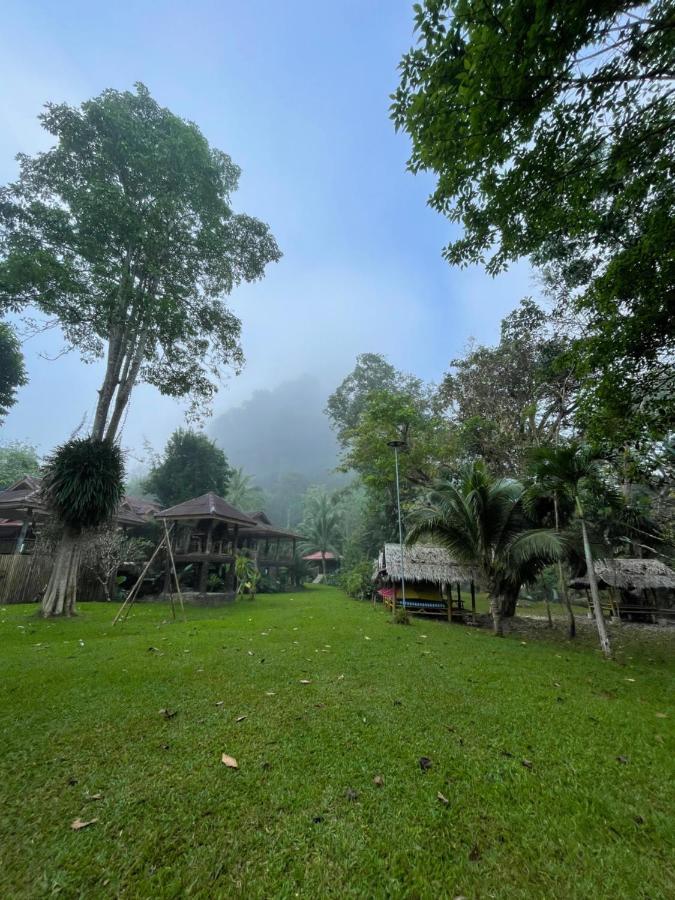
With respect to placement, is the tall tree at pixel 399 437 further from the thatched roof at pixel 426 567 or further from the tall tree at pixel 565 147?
the tall tree at pixel 565 147

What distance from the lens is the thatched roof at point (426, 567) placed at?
40.4 ft

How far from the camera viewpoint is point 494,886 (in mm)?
1873

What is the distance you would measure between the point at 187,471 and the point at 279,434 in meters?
105

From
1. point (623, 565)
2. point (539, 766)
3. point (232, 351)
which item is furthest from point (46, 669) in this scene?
point (623, 565)

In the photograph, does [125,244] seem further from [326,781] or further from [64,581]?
[326,781]

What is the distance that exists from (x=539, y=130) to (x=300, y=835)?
8288 millimetres

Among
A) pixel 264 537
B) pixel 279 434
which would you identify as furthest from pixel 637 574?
pixel 279 434

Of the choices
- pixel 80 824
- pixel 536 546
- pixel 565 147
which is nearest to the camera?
pixel 80 824

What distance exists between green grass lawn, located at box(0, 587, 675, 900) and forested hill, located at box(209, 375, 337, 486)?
97.2 metres

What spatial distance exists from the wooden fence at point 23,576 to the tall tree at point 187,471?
38.1 ft

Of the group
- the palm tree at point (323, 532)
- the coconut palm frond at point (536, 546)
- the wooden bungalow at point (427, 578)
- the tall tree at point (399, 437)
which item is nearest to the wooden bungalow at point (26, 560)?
the wooden bungalow at point (427, 578)

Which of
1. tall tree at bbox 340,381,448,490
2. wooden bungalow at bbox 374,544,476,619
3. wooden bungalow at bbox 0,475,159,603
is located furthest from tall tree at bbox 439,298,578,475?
wooden bungalow at bbox 0,475,159,603

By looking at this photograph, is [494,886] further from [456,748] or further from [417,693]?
[417,693]

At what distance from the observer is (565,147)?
517 centimetres
